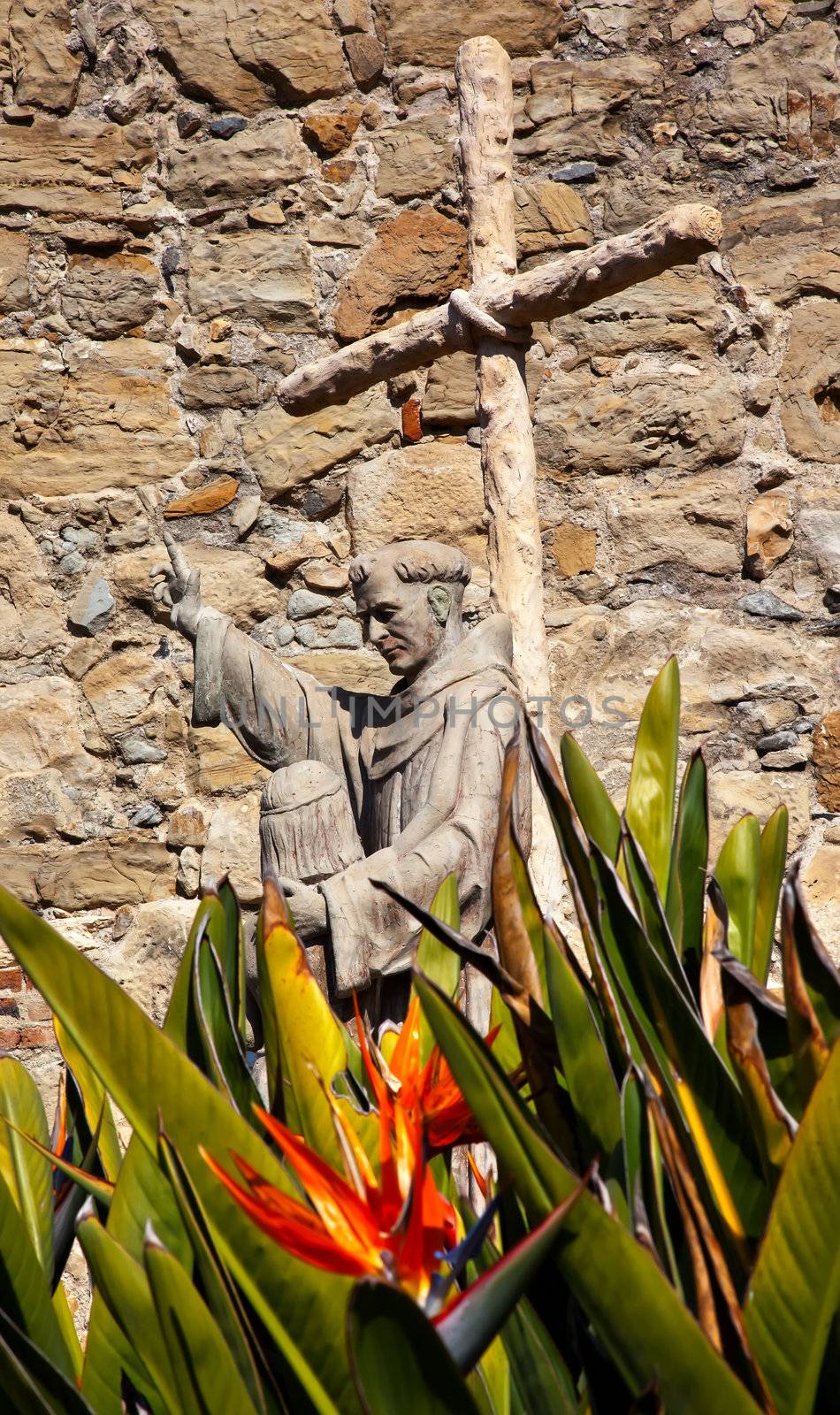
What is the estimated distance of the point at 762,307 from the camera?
11.3 ft

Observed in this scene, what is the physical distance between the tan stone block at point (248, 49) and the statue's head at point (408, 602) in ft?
5.92

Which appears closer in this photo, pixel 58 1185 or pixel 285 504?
pixel 58 1185

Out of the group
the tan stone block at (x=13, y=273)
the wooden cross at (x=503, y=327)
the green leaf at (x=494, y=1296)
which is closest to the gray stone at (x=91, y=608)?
the tan stone block at (x=13, y=273)

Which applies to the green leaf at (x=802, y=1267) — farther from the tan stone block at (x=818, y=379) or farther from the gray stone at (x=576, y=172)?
the gray stone at (x=576, y=172)

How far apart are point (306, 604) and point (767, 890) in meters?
2.16

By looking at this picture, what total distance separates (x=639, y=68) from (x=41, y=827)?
2232 millimetres

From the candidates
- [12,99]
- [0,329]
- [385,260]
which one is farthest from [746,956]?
[12,99]

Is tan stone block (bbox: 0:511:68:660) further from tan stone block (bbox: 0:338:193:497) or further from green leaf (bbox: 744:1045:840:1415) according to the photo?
green leaf (bbox: 744:1045:840:1415)

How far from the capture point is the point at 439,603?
230cm

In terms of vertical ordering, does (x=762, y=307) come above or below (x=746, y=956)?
above

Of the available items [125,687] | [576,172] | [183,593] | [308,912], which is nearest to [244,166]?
[576,172]

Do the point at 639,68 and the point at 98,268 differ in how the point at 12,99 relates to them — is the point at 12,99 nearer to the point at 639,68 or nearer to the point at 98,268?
the point at 98,268

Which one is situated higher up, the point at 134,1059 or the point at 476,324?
the point at 476,324

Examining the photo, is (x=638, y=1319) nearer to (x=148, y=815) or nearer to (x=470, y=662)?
(x=470, y=662)
